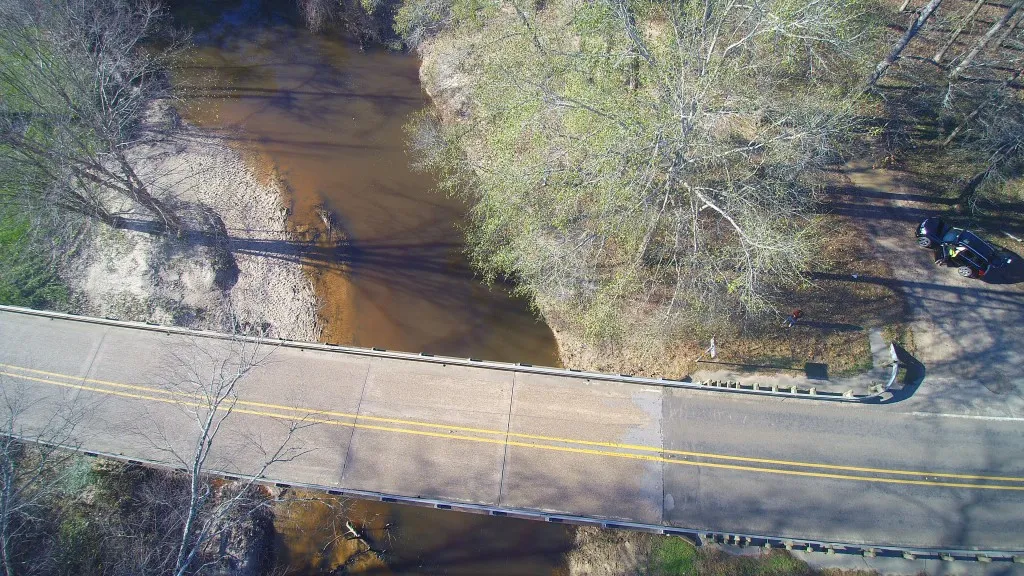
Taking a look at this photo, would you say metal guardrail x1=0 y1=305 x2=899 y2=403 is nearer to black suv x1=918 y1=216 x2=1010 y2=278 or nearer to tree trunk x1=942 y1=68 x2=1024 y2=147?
black suv x1=918 y1=216 x2=1010 y2=278

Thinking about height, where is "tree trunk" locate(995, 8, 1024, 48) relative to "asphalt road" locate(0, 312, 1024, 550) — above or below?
above

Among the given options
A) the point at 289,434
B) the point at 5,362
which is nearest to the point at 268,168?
the point at 5,362

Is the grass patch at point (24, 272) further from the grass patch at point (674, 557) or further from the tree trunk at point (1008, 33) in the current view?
the tree trunk at point (1008, 33)

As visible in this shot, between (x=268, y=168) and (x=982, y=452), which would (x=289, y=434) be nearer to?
(x=268, y=168)

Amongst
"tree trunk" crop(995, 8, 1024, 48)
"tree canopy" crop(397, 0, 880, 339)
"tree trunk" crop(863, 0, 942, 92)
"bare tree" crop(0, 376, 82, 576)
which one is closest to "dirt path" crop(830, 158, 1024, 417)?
"tree canopy" crop(397, 0, 880, 339)

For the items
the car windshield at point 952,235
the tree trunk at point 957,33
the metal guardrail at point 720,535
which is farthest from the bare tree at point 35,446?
the tree trunk at point 957,33

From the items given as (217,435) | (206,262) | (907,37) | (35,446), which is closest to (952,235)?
(907,37)

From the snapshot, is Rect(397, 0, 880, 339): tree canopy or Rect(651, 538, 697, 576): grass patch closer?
Rect(397, 0, 880, 339): tree canopy
